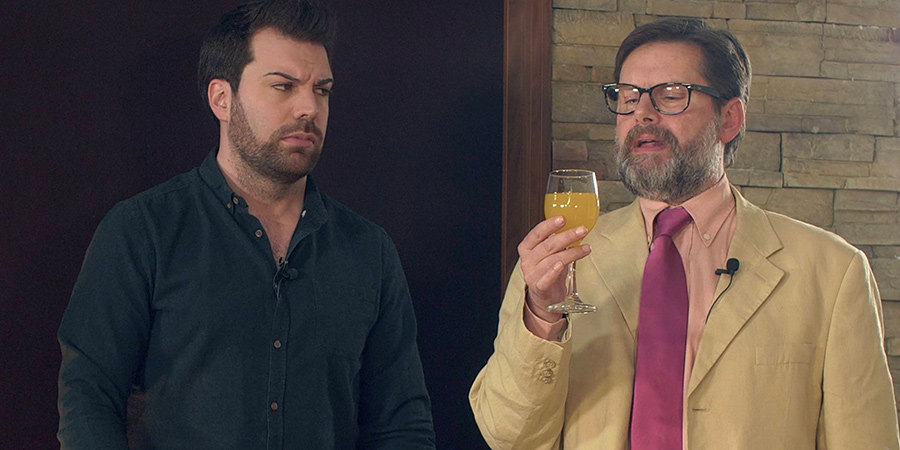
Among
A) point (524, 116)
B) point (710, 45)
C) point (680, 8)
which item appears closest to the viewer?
point (710, 45)

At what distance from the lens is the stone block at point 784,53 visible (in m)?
2.75

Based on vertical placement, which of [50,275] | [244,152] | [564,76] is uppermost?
[564,76]

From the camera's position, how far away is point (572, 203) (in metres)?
1.79

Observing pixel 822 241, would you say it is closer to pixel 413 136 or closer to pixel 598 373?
pixel 598 373

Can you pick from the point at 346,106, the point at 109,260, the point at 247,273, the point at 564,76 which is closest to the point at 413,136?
the point at 346,106

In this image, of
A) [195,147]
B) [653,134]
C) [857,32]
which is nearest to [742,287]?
[653,134]

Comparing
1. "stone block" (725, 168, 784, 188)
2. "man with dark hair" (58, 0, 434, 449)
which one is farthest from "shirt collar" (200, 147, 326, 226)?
"stone block" (725, 168, 784, 188)

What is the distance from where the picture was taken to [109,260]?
1989 millimetres

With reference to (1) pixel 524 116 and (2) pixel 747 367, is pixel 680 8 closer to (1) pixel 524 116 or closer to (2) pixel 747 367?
(1) pixel 524 116

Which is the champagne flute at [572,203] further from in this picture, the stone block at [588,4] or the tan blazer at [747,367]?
the stone block at [588,4]

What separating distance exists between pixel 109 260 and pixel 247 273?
Answer: 1.00ft

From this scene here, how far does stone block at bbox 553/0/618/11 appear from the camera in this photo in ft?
8.61

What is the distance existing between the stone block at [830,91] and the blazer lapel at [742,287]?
2.66 feet

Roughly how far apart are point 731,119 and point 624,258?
0.48 meters
